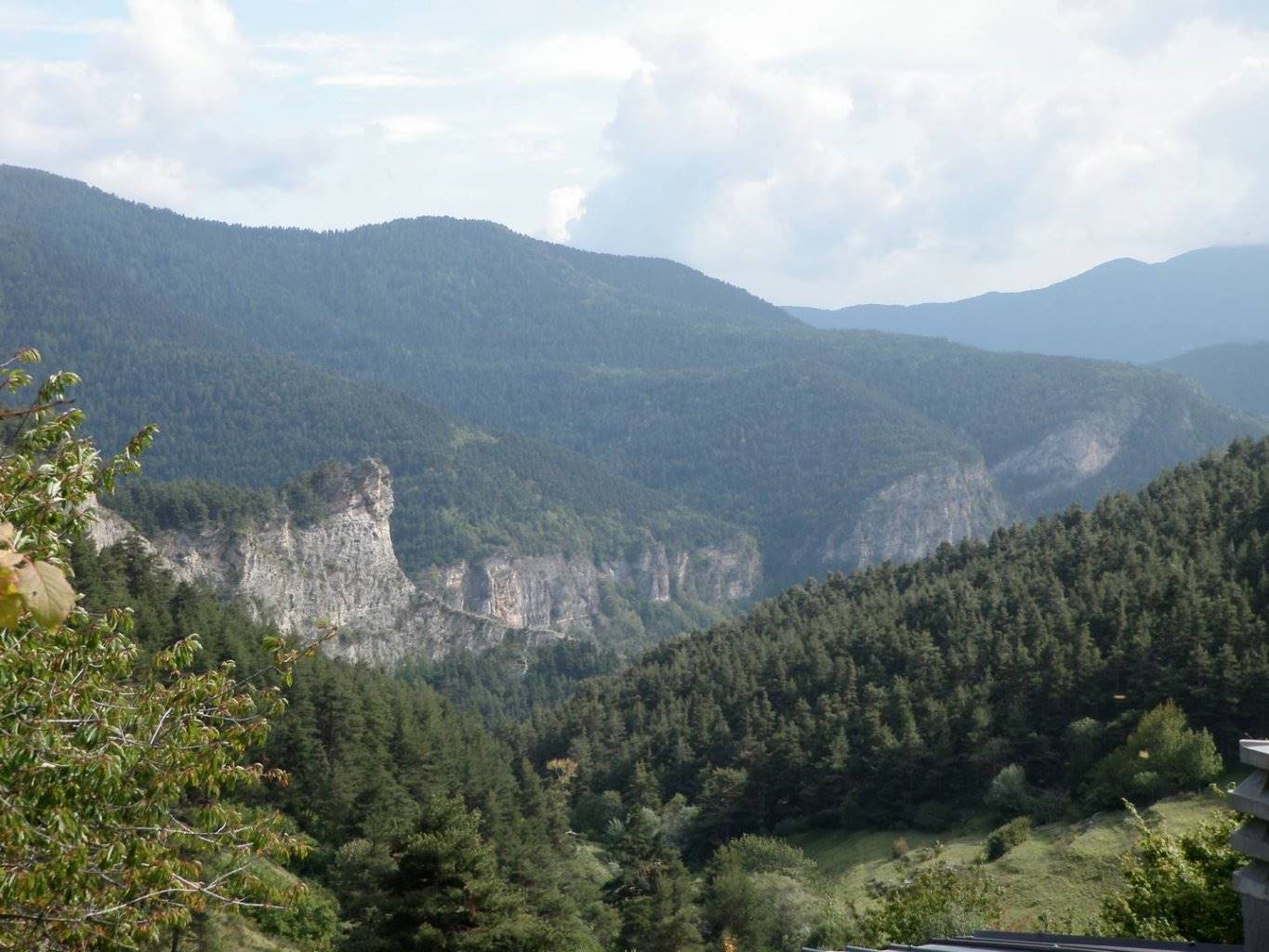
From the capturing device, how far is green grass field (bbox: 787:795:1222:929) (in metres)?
42.1

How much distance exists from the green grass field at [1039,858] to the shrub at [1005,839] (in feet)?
1.40

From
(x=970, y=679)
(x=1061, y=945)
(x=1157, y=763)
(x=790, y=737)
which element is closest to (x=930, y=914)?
(x=1061, y=945)

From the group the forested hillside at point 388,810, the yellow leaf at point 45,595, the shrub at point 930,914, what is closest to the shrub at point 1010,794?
the forested hillside at point 388,810

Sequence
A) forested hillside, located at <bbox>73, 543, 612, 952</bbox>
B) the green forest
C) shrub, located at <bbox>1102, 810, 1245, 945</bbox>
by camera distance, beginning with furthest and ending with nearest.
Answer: the green forest, forested hillside, located at <bbox>73, 543, 612, 952</bbox>, shrub, located at <bbox>1102, 810, 1245, 945</bbox>

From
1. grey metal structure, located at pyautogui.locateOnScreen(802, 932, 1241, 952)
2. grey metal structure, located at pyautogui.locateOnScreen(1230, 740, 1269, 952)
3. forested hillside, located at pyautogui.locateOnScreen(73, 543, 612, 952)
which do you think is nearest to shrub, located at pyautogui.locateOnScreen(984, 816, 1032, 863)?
forested hillside, located at pyautogui.locateOnScreen(73, 543, 612, 952)

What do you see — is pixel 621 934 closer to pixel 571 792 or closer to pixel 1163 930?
pixel 1163 930

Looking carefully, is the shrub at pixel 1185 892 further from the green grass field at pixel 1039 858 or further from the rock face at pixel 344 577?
the rock face at pixel 344 577

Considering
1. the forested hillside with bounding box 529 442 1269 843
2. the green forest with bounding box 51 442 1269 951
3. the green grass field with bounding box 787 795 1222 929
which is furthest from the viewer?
the forested hillside with bounding box 529 442 1269 843

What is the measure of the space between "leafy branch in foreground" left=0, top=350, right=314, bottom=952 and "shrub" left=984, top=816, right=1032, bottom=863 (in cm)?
4532

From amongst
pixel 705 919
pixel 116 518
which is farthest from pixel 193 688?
pixel 116 518

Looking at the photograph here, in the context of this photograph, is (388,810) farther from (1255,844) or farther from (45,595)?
(45,595)

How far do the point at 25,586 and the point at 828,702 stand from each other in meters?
76.6

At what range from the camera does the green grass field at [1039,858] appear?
42.1m

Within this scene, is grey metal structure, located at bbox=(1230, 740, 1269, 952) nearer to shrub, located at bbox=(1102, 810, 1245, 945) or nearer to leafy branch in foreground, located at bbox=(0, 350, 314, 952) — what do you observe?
leafy branch in foreground, located at bbox=(0, 350, 314, 952)
